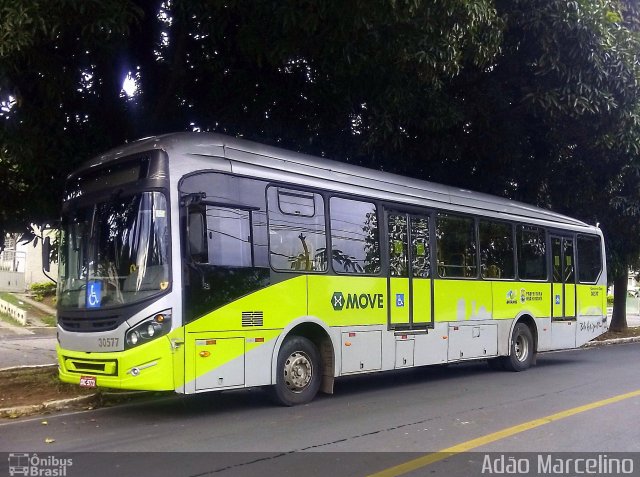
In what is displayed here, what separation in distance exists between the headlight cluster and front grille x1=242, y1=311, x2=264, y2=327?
1.16 metres

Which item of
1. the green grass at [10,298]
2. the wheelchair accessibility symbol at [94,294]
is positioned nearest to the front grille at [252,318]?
the wheelchair accessibility symbol at [94,294]

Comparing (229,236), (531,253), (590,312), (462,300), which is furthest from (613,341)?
(229,236)

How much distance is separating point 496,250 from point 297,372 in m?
5.77

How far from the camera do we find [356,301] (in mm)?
10547

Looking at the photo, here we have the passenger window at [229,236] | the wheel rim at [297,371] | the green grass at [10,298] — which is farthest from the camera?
the green grass at [10,298]

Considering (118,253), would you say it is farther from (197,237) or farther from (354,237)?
(354,237)

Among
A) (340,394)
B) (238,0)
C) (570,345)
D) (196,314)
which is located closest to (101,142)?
(238,0)

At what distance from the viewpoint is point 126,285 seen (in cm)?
839

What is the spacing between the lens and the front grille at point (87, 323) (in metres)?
8.30

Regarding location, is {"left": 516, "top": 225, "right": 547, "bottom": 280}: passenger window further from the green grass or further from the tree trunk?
the green grass

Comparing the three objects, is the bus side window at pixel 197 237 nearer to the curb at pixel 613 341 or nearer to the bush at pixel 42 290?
the curb at pixel 613 341

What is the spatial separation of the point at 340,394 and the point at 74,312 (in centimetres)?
429

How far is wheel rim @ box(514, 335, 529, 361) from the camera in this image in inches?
571

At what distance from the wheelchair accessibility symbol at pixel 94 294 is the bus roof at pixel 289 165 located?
1.63 metres
